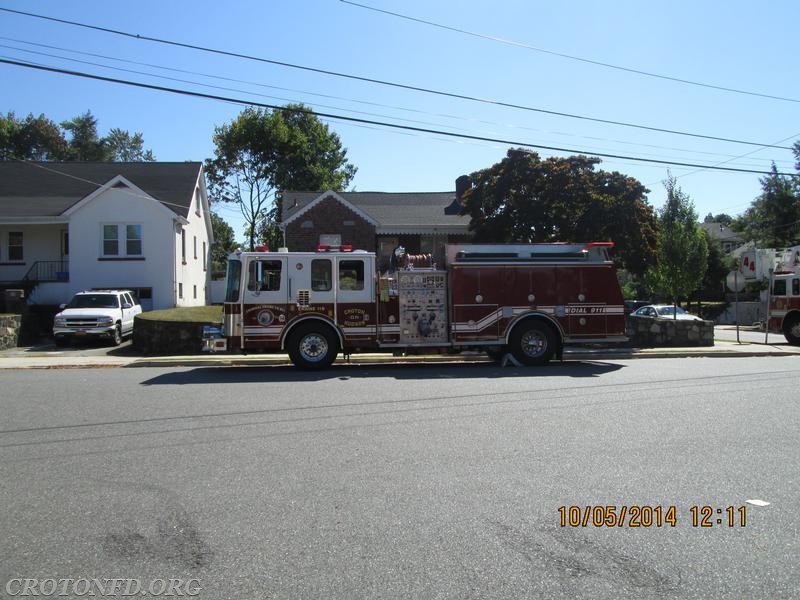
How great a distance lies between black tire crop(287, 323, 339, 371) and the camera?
47.1 ft

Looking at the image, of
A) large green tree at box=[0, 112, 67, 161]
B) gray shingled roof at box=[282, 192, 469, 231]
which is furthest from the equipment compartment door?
large green tree at box=[0, 112, 67, 161]

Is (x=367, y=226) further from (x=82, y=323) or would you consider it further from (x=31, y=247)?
(x=31, y=247)

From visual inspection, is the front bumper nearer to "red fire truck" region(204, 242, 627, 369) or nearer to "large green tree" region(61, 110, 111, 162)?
"red fire truck" region(204, 242, 627, 369)

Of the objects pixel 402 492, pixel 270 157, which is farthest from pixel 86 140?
pixel 402 492

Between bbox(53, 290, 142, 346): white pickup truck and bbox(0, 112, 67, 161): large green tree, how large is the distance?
165 ft

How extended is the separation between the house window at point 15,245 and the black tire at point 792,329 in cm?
2989

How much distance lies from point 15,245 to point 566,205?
22.1 meters

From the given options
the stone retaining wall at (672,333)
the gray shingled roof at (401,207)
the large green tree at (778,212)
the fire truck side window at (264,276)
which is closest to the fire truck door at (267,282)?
the fire truck side window at (264,276)

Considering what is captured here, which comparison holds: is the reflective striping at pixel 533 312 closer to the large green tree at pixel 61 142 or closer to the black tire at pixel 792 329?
the black tire at pixel 792 329

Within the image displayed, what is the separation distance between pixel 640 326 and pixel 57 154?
62.9 metres

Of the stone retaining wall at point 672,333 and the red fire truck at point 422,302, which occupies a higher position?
the red fire truck at point 422,302

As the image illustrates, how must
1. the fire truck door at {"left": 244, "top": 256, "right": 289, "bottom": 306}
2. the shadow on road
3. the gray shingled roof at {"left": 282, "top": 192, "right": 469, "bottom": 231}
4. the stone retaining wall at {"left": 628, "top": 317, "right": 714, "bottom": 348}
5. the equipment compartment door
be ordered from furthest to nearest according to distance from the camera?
the gray shingled roof at {"left": 282, "top": 192, "right": 469, "bottom": 231} → the stone retaining wall at {"left": 628, "top": 317, "right": 714, "bottom": 348} → the equipment compartment door → the fire truck door at {"left": 244, "top": 256, "right": 289, "bottom": 306} → the shadow on road

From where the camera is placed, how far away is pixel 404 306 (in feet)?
49.1

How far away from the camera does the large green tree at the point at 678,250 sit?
3738cm
